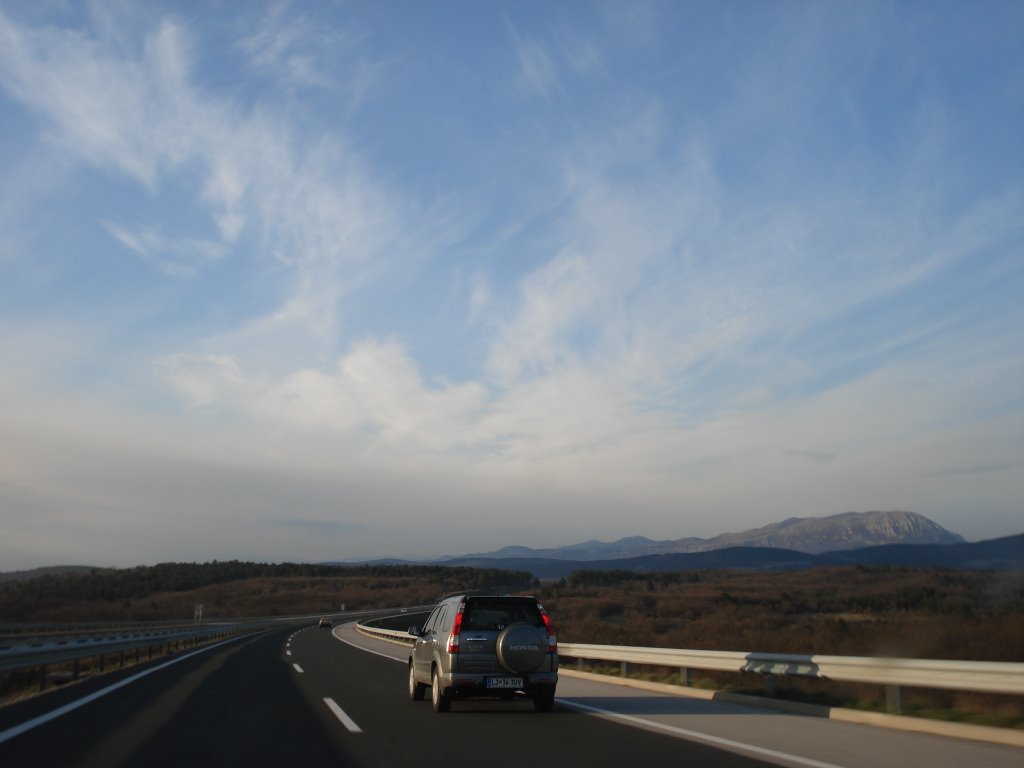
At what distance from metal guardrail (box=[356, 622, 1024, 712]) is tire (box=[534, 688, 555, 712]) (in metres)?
3.25

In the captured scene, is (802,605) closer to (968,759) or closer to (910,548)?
(968,759)

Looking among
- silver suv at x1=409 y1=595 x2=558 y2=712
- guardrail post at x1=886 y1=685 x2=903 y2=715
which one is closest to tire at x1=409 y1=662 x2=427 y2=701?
silver suv at x1=409 y1=595 x2=558 y2=712

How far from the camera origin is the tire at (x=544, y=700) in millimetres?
12273

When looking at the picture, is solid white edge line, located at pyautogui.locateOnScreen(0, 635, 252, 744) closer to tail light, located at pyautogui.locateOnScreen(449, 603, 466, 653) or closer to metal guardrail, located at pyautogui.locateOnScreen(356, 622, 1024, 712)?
tail light, located at pyautogui.locateOnScreen(449, 603, 466, 653)

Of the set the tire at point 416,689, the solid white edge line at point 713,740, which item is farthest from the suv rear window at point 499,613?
the tire at point 416,689

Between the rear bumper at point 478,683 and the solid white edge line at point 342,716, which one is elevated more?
the rear bumper at point 478,683

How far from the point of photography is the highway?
8289 millimetres

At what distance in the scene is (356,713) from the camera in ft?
40.2

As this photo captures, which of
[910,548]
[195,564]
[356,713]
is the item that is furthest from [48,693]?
[195,564]

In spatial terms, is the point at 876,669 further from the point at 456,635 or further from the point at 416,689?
the point at 416,689

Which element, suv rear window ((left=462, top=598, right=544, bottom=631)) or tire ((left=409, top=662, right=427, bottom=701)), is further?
tire ((left=409, top=662, right=427, bottom=701))

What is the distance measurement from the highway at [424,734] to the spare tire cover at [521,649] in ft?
2.43

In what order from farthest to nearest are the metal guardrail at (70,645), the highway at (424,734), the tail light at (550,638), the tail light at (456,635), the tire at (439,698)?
the metal guardrail at (70,645), the tire at (439,698), the tail light at (550,638), the tail light at (456,635), the highway at (424,734)

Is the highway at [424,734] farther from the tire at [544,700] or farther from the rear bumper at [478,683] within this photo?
the rear bumper at [478,683]
